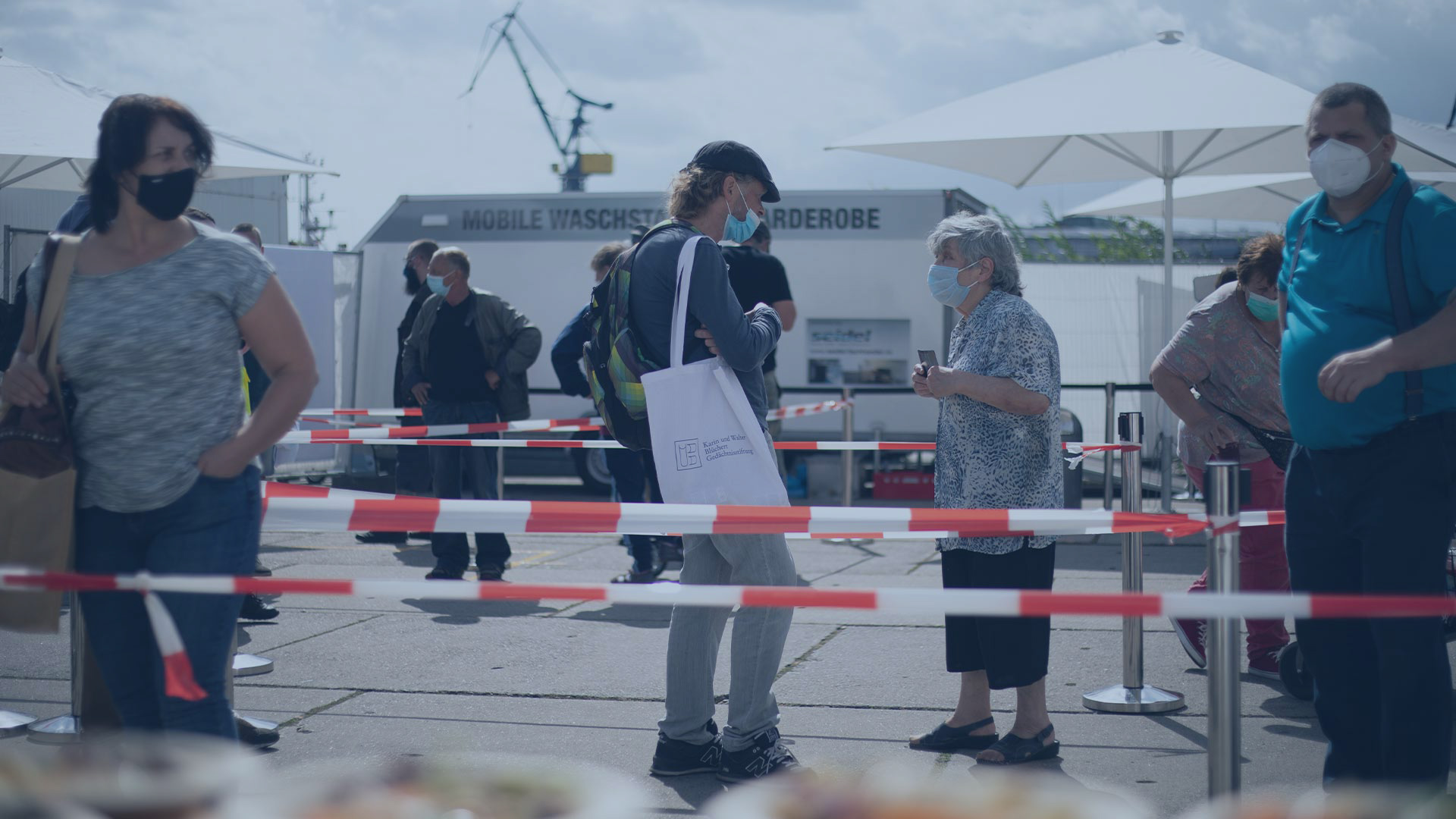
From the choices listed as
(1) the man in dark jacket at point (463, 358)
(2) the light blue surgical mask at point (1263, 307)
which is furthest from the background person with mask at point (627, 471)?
(2) the light blue surgical mask at point (1263, 307)

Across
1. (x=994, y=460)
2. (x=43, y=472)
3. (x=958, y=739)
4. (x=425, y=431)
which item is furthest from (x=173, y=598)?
(x=425, y=431)

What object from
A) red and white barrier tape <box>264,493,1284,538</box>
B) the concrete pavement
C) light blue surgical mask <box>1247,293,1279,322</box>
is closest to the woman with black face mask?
red and white barrier tape <box>264,493,1284,538</box>

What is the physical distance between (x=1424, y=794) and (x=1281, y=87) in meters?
7.88

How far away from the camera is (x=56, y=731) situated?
4.50 metres

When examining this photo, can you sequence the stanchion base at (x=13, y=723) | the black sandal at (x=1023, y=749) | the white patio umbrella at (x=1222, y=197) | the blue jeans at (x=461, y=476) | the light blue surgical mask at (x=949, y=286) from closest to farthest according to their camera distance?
the black sandal at (x=1023, y=749) < the light blue surgical mask at (x=949, y=286) < the stanchion base at (x=13, y=723) < the blue jeans at (x=461, y=476) < the white patio umbrella at (x=1222, y=197)

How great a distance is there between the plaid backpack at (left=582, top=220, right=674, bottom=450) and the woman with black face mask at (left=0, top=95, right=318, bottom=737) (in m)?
1.27

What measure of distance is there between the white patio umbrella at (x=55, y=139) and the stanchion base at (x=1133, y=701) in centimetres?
493

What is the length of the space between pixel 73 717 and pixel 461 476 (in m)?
3.46

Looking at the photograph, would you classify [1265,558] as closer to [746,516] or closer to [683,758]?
[683,758]

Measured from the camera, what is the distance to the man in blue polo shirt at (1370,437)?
305 cm

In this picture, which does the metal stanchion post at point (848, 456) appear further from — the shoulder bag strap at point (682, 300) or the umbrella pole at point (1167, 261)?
the shoulder bag strap at point (682, 300)

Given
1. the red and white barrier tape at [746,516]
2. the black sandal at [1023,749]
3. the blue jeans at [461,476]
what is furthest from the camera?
the blue jeans at [461,476]

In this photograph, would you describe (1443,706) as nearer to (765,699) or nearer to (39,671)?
(765,699)

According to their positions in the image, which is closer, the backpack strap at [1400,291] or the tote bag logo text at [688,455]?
the backpack strap at [1400,291]
